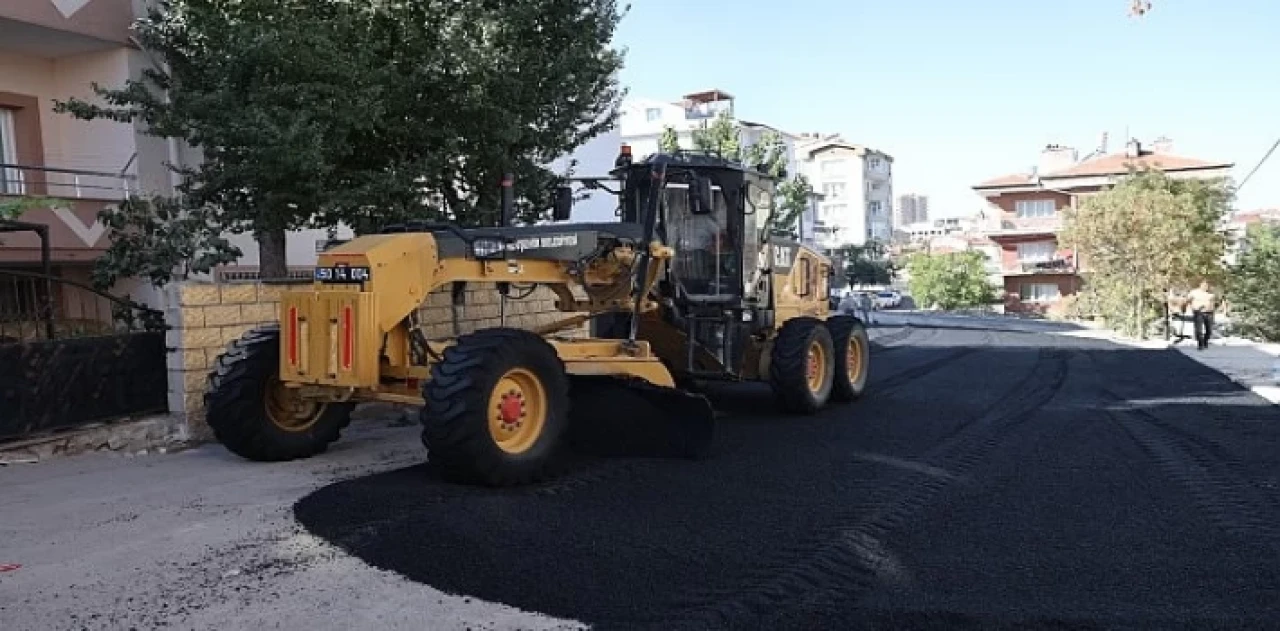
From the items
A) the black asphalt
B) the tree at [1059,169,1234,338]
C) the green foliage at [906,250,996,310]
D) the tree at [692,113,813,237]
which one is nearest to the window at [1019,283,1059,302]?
the green foliage at [906,250,996,310]

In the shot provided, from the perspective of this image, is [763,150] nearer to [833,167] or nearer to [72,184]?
[72,184]

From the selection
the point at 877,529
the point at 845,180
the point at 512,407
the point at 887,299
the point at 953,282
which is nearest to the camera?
the point at 877,529

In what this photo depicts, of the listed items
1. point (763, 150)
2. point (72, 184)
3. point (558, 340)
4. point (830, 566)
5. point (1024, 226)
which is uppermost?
point (763, 150)

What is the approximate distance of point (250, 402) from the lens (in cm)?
651

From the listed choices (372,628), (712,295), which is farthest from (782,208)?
(372,628)

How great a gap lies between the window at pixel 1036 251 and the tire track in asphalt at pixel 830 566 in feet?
157

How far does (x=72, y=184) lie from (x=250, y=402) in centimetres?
806

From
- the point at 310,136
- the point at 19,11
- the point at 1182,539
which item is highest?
the point at 19,11

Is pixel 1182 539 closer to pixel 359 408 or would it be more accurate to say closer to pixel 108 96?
pixel 359 408

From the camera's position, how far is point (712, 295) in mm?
8641

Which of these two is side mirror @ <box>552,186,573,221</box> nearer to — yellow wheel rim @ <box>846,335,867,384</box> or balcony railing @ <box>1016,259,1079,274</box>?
yellow wheel rim @ <box>846,335,867,384</box>

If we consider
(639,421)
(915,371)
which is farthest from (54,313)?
(915,371)

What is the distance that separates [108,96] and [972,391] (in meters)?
9.35

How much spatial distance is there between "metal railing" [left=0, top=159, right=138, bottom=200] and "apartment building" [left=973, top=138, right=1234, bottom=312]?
44.1 metres
